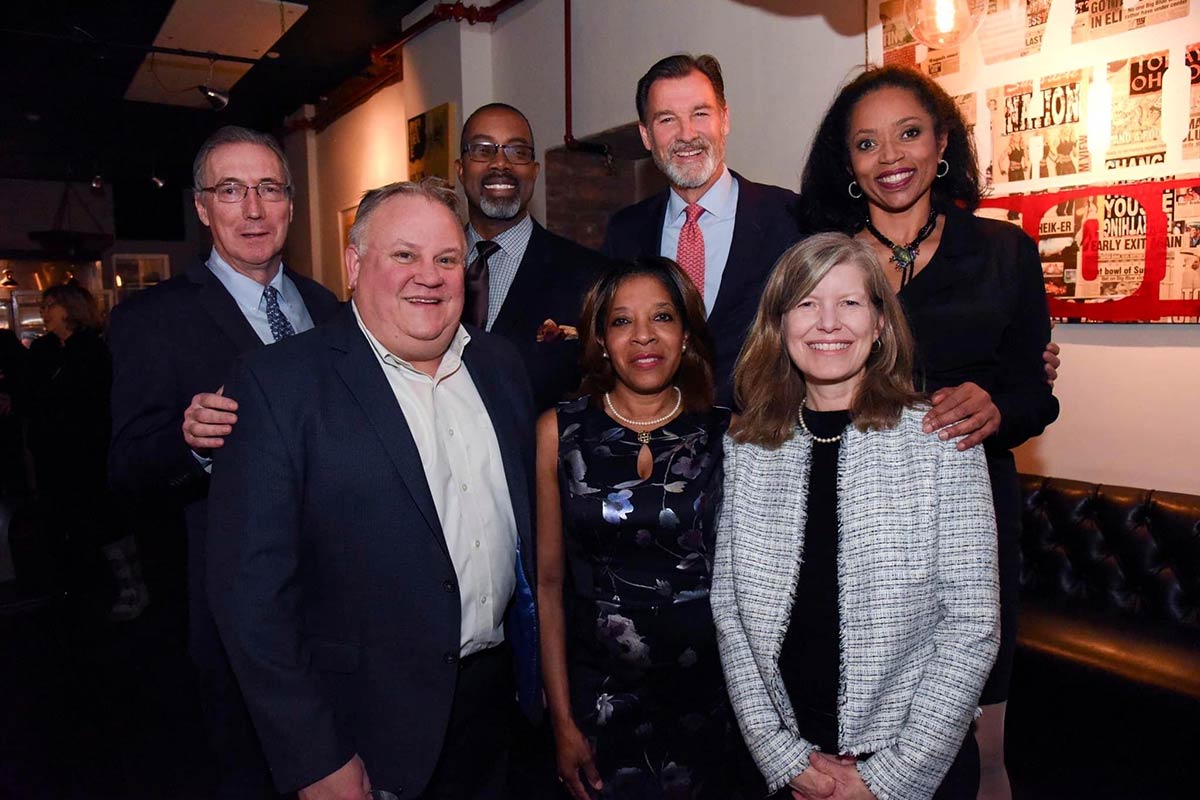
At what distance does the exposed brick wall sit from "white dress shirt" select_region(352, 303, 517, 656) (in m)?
4.33

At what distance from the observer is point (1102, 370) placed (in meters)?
3.36

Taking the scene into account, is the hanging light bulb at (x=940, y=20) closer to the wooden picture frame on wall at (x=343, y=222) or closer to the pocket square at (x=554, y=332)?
the pocket square at (x=554, y=332)

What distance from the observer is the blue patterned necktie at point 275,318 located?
222 centimetres

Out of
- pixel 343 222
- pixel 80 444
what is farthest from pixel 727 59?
pixel 343 222

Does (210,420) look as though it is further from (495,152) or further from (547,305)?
(495,152)

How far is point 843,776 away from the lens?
1.66 m

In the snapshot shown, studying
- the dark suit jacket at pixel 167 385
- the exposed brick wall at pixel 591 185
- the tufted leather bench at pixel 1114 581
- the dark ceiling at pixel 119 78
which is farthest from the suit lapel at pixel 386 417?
the dark ceiling at pixel 119 78

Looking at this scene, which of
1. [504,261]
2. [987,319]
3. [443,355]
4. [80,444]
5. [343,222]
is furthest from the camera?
[343,222]

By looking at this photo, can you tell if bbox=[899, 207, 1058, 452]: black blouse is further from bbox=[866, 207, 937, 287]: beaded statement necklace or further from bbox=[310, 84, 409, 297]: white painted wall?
bbox=[310, 84, 409, 297]: white painted wall

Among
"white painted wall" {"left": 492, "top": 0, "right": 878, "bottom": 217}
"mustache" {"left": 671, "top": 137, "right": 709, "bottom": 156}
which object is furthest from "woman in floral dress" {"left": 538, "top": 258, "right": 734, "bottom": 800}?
"white painted wall" {"left": 492, "top": 0, "right": 878, "bottom": 217}

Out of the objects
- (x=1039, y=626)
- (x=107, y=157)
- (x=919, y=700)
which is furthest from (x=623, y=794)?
(x=107, y=157)

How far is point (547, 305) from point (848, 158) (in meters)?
1.01

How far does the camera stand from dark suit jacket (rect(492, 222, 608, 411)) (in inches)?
106

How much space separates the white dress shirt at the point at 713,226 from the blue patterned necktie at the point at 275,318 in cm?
111
